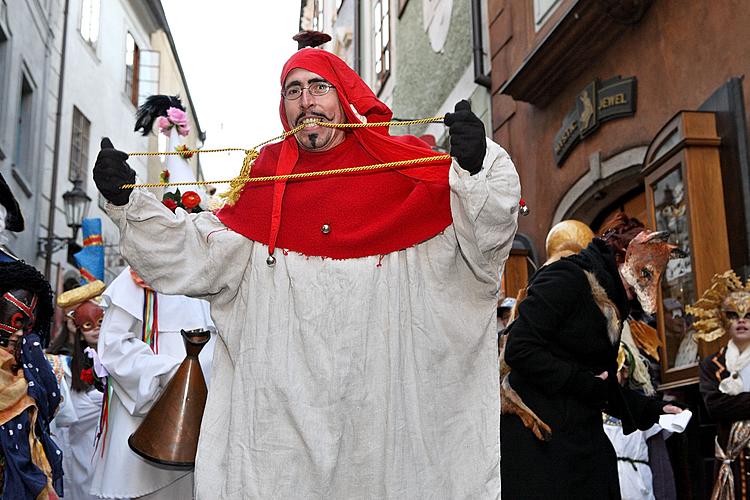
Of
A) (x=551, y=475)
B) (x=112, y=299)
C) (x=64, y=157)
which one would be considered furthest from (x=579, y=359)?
(x=64, y=157)

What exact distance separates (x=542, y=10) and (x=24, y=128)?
372 inches

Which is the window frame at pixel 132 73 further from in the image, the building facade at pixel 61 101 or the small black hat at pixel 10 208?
the small black hat at pixel 10 208

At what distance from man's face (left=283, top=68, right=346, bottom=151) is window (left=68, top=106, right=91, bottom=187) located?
53.6ft

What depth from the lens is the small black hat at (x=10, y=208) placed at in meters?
4.82

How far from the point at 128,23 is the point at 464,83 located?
1415 centimetres

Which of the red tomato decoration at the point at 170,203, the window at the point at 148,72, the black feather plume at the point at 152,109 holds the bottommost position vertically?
the red tomato decoration at the point at 170,203

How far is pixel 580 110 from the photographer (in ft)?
31.6

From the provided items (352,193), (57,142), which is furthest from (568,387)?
(57,142)

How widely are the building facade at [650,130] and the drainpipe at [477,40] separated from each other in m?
0.73

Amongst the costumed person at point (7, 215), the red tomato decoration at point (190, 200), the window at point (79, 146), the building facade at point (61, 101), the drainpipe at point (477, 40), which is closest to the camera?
the costumed person at point (7, 215)

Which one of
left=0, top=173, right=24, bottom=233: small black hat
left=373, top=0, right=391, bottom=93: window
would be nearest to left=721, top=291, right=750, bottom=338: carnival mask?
left=0, top=173, right=24, bottom=233: small black hat

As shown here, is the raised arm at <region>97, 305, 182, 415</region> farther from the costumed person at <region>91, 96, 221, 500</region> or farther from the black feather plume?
the black feather plume

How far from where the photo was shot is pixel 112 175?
9.97 ft

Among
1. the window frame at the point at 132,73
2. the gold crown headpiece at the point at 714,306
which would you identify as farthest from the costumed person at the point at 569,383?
the window frame at the point at 132,73
